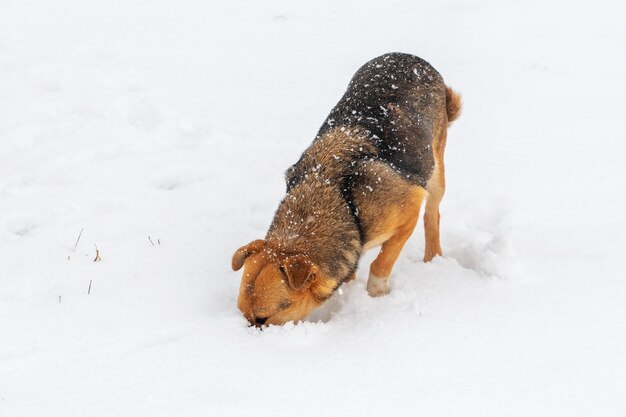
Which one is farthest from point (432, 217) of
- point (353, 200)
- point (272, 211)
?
point (272, 211)

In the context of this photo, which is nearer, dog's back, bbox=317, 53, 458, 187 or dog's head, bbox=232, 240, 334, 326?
dog's head, bbox=232, 240, 334, 326

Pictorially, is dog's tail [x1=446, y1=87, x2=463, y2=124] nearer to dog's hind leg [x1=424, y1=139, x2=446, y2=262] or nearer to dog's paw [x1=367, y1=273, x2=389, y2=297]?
dog's hind leg [x1=424, y1=139, x2=446, y2=262]

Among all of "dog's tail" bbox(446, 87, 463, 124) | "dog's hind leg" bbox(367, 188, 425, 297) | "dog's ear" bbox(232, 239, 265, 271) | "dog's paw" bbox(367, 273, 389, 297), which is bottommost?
"dog's paw" bbox(367, 273, 389, 297)

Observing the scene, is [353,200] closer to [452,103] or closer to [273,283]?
[273,283]

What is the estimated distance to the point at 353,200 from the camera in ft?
15.6

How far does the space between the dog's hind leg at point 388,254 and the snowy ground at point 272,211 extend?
18 centimetres

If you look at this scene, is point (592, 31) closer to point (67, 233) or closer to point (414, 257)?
point (414, 257)

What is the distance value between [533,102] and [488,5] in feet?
10.1

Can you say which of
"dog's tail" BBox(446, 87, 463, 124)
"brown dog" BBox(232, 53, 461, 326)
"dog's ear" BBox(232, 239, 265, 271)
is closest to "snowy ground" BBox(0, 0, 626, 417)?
"brown dog" BBox(232, 53, 461, 326)

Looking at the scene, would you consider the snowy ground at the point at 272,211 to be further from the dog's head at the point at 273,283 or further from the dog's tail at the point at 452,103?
the dog's tail at the point at 452,103

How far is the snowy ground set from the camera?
384cm

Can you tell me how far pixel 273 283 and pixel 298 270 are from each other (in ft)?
0.66

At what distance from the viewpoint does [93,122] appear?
7445mm

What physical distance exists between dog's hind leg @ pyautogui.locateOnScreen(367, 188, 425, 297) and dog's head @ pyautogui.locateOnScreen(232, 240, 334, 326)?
2.34 ft
